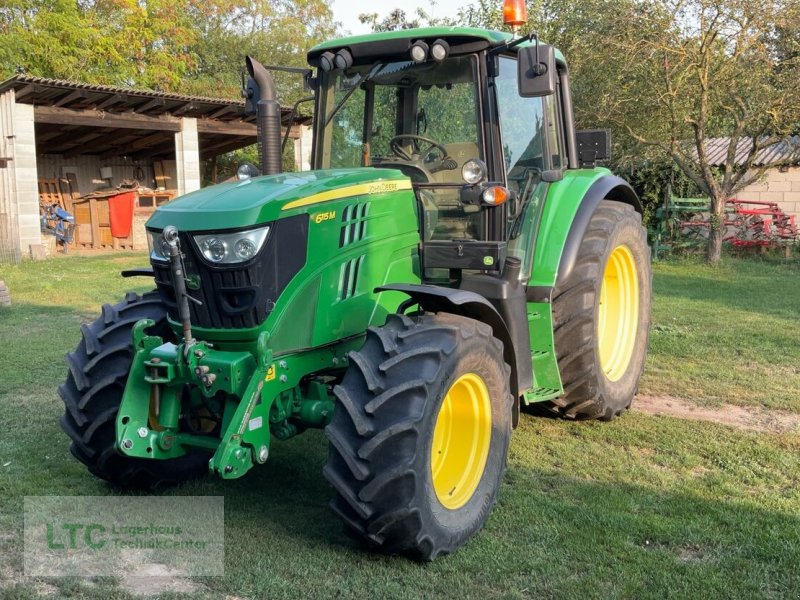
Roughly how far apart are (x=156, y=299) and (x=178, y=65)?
2424 centimetres

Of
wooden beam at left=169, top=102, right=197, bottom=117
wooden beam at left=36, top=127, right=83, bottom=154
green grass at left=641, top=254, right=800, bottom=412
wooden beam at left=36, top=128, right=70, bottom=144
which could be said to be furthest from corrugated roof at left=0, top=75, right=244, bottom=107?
green grass at left=641, top=254, right=800, bottom=412

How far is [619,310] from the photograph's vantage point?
18.6ft

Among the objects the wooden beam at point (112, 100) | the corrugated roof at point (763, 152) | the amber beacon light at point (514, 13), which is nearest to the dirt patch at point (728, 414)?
the amber beacon light at point (514, 13)

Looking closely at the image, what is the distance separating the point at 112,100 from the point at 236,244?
14.0 meters

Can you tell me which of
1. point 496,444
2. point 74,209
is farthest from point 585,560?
point 74,209

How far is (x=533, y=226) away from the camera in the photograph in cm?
466

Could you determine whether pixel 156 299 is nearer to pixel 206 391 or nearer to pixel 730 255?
pixel 206 391

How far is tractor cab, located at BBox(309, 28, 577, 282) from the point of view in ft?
13.5

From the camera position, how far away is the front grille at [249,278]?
137 inches

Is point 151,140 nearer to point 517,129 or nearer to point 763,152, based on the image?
point 763,152

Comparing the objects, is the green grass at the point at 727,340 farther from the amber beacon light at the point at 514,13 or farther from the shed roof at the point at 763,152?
the amber beacon light at the point at 514,13

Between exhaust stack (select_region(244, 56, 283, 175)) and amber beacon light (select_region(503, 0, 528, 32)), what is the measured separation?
1.30 m

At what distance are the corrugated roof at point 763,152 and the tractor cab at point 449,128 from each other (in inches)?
405

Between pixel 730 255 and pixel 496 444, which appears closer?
pixel 496 444
